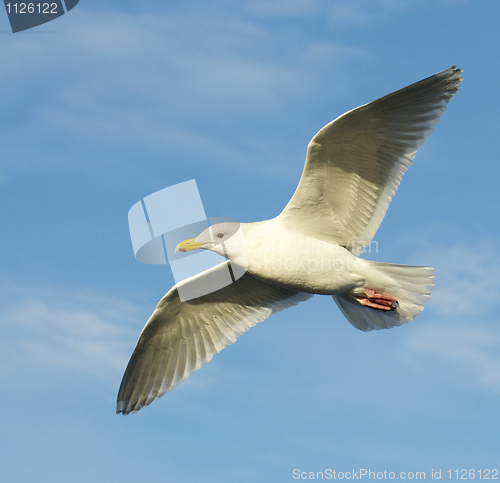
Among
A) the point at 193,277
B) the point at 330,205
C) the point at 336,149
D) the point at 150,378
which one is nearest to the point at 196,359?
the point at 150,378

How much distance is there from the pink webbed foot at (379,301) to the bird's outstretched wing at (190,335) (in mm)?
1426

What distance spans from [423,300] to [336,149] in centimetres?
260

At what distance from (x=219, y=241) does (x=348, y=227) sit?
73.5 inches

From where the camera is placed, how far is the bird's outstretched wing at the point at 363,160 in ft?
25.8

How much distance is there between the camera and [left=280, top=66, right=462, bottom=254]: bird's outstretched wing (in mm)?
7855

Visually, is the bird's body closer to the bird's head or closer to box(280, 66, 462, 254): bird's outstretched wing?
the bird's head

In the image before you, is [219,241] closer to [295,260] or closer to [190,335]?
[295,260]

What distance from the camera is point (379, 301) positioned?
8.66 metres

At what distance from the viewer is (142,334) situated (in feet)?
31.8

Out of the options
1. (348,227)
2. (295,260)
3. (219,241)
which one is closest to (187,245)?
(219,241)

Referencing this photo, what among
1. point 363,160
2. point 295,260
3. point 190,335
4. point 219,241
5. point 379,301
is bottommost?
point 190,335

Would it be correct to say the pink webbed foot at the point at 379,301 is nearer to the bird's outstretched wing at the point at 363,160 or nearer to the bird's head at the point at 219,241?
the bird's outstretched wing at the point at 363,160

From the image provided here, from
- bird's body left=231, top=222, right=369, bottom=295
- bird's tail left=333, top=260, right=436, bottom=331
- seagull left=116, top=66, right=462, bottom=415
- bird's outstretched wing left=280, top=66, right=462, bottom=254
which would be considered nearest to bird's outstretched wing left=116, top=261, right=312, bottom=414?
seagull left=116, top=66, right=462, bottom=415

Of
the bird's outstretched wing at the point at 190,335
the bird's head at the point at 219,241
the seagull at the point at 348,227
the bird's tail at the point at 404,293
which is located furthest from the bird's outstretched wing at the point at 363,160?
the bird's outstretched wing at the point at 190,335
